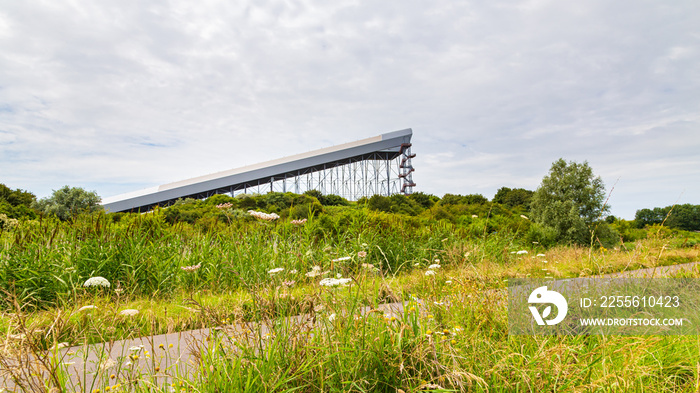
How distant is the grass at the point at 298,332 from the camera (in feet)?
5.09

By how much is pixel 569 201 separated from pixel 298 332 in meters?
18.9

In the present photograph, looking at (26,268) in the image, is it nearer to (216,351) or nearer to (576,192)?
(216,351)

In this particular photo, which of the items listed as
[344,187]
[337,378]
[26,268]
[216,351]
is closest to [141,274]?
[26,268]

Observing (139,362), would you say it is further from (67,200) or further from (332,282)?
(67,200)

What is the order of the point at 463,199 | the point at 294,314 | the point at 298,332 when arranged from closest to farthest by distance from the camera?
1. the point at 298,332
2. the point at 294,314
3. the point at 463,199

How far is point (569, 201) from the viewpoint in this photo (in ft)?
56.2

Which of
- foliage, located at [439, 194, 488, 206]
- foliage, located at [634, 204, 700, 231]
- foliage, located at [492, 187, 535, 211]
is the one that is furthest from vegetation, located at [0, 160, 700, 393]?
foliage, located at [492, 187, 535, 211]

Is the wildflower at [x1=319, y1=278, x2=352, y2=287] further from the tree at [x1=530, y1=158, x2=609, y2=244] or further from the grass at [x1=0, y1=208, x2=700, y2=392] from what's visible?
the tree at [x1=530, y1=158, x2=609, y2=244]

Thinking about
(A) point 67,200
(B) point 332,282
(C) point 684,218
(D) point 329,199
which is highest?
(A) point 67,200

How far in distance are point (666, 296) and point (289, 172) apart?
33976 mm

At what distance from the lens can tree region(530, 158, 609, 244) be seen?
54.0 feet

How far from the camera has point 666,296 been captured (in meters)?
3.17

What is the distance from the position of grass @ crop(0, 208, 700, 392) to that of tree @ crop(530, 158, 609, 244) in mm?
13420

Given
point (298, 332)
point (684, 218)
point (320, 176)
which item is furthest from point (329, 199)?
point (298, 332)
